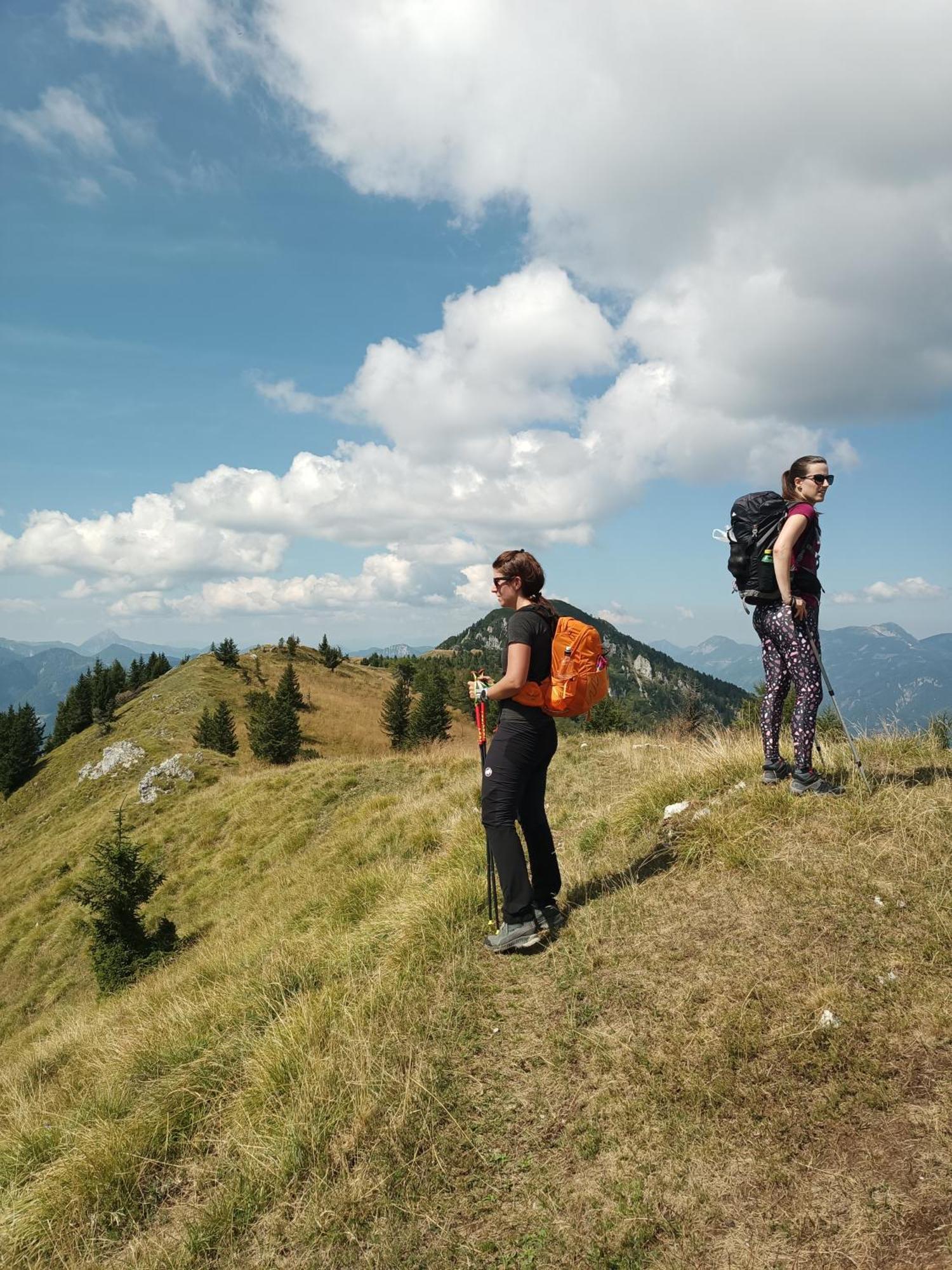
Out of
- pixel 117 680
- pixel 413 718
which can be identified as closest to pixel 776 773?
pixel 413 718

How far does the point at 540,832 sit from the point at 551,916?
78 centimetres

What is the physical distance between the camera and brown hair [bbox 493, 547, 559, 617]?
528cm

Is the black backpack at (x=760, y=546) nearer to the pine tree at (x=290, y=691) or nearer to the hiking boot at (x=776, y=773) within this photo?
the hiking boot at (x=776, y=773)

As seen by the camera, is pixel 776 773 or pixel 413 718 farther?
pixel 413 718

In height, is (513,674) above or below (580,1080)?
above

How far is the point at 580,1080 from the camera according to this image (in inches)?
151

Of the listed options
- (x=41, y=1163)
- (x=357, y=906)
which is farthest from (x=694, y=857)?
(x=41, y=1163)

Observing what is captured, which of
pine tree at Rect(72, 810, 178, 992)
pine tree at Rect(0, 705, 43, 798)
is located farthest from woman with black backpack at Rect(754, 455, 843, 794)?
pine tree at Rect(0, 705, 43, 798)

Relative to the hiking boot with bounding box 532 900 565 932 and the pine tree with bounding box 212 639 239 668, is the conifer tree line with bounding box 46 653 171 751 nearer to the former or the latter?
the pine tree with bounding box 212 639 239 668

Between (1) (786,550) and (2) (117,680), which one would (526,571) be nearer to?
(1) (786,550)

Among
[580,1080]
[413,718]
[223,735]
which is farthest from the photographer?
[413,718]

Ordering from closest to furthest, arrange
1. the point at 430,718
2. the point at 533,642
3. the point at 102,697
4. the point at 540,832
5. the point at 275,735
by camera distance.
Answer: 1. the point at 533,642
2. the point at 540,832
3. the point at 275,735
4. the point at 430,718
5. the point at 102,697

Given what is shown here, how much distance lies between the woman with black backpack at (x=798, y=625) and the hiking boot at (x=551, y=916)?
272cm

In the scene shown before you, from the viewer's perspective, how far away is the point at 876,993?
13.2ft
